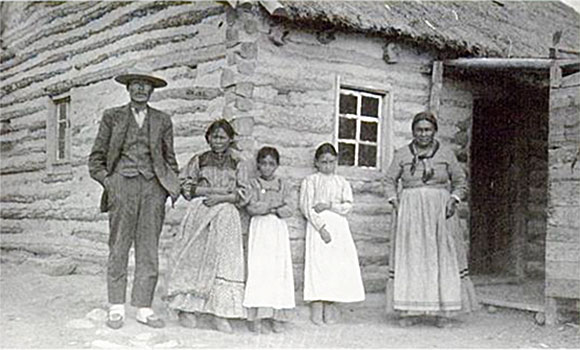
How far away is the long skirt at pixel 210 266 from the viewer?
6.63 meters

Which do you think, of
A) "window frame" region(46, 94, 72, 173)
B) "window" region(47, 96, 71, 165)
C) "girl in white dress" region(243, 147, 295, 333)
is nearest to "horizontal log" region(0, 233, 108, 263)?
"window frame" region(46, 94, 72, 173)

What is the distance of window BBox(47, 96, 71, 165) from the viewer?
10.9 meters

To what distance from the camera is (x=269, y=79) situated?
314 inches

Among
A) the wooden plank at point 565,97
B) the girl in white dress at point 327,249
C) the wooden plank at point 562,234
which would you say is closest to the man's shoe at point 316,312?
the girl in white dress at point 327,249

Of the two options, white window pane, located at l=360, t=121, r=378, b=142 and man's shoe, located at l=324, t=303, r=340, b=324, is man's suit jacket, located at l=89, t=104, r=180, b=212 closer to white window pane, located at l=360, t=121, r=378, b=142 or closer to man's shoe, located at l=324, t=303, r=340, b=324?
man's shoe, located at l=324, t=303, r=340, b=324

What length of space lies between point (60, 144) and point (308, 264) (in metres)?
4.91

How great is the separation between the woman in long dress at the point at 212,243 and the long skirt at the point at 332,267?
37.6 inches

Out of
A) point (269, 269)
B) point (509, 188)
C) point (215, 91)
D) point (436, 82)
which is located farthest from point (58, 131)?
point (509, 188)

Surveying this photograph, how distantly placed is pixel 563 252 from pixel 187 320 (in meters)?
3.38

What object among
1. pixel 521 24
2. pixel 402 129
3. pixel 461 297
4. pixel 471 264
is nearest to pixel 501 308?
pixel 461 297

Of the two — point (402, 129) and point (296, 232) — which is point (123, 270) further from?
point (402, 129)

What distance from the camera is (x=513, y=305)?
827 cm

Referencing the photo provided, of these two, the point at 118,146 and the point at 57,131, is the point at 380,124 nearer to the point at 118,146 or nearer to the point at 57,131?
the point at 118,146

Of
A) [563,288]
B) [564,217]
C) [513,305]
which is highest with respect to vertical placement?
[564,217]
